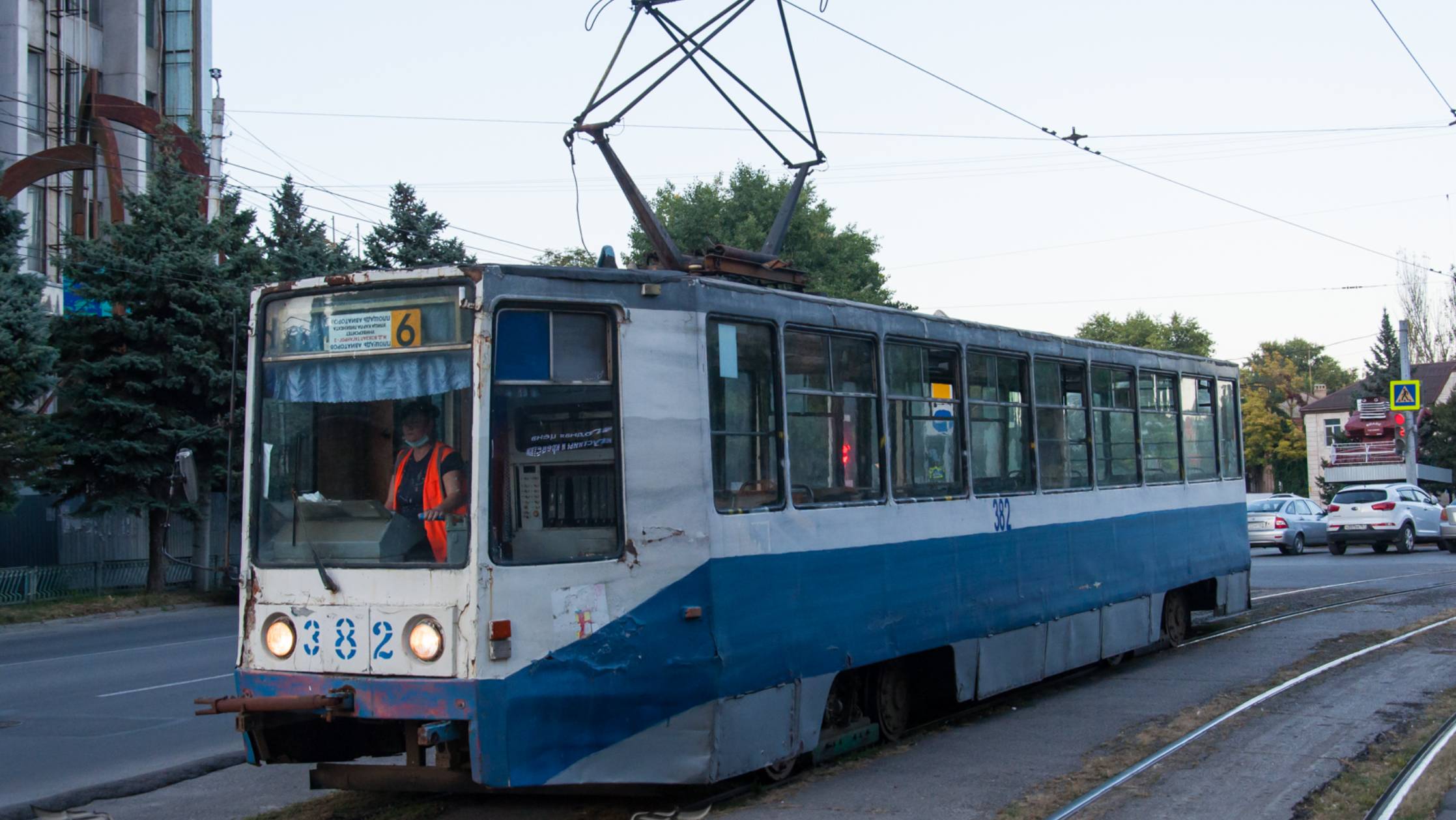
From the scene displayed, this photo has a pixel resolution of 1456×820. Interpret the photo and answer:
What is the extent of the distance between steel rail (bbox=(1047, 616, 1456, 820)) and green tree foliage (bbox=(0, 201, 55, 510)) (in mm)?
18862

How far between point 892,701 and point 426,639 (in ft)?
13.2

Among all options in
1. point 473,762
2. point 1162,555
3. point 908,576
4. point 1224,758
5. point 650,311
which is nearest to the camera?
point 473,762

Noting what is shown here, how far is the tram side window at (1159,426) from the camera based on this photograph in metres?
13.3

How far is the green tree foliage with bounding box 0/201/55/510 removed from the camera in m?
21.9

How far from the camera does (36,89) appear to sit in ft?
120

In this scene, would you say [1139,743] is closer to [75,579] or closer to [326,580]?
[326,580]

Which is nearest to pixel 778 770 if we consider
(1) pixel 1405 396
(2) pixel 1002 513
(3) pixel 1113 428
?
(2) pixel 1002 513

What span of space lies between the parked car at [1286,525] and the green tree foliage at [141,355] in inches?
936

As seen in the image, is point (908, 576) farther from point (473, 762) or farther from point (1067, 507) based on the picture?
point (473, 762)

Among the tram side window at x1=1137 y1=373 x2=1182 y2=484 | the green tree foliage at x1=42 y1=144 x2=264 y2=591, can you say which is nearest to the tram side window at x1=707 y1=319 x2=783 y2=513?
the tram side window at x1=1137 y1=373 x2=1182 y2=484

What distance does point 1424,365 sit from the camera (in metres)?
78.2

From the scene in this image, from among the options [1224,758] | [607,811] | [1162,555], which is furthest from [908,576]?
[1162,555]

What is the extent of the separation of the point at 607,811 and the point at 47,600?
20.9 metres

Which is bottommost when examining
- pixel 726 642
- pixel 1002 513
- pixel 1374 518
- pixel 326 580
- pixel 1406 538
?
pixel 1406 538
